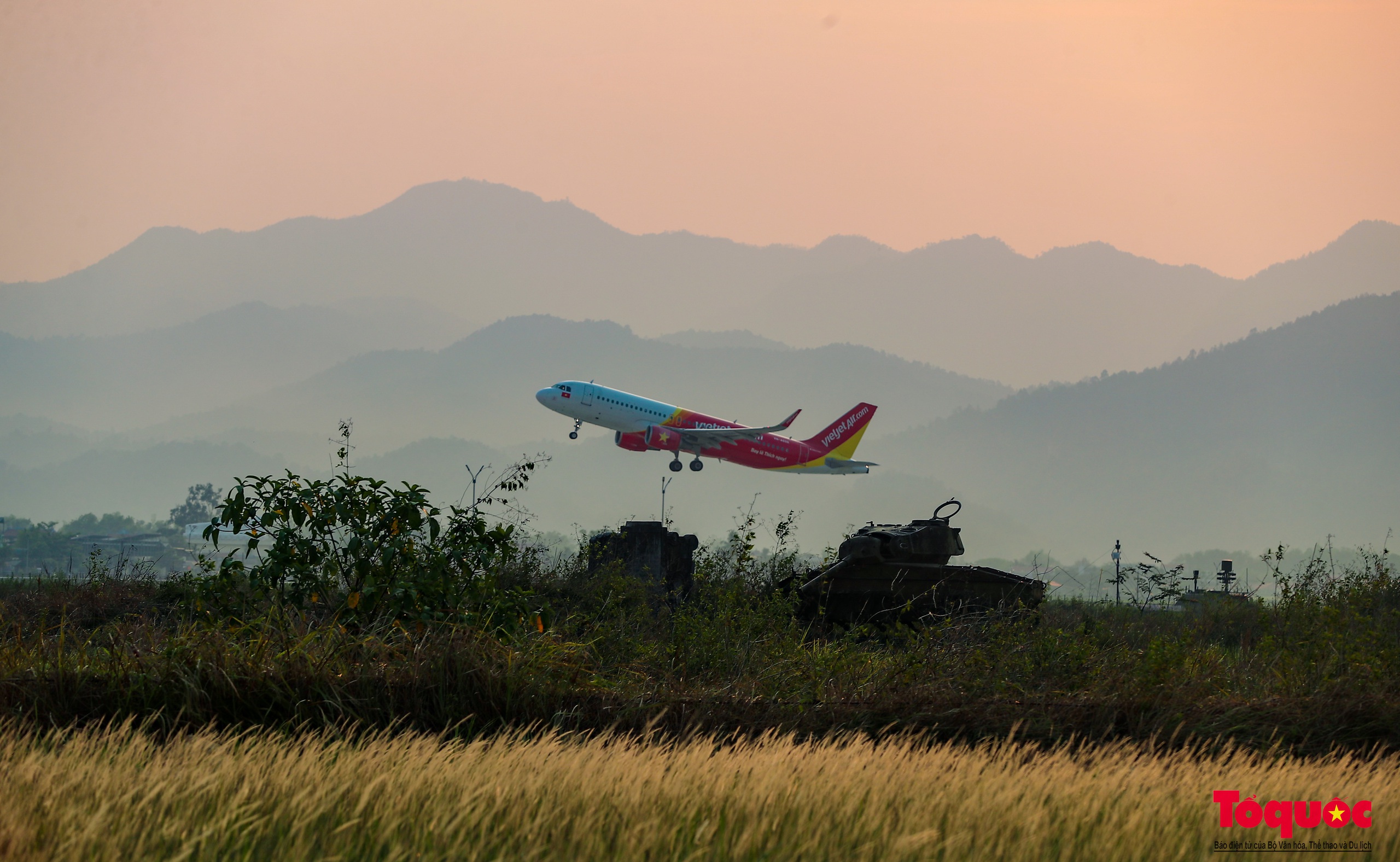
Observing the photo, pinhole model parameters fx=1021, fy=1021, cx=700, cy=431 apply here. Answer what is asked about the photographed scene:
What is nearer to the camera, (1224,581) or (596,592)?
(596,592)

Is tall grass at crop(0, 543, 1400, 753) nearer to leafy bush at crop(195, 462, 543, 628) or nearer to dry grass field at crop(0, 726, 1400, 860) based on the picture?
leafy bush at crop(195, 462, 543, 628)

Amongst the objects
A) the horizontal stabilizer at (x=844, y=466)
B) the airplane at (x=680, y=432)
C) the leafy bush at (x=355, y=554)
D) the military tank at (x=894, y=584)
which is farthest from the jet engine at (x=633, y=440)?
the leafy bush at (x=355, y=554)

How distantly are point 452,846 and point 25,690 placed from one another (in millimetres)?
4037

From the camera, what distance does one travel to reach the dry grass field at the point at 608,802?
3479mm

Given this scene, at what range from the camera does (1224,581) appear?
21.0 meters

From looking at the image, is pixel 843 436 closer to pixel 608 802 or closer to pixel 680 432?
pixel 680 432

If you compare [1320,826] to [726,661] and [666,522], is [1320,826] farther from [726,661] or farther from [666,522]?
[666,522]

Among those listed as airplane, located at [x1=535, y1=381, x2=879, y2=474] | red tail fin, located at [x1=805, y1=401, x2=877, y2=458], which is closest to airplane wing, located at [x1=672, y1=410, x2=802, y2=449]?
airplane, located at [x1=535, y1=381, x2=879, y2=474]

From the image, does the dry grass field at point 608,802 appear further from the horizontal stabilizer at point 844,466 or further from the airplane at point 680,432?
the horizontal stabilizer at point 844,466

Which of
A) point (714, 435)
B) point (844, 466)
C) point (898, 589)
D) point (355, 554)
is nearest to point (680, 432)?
point (714, 435)

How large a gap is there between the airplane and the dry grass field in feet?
127

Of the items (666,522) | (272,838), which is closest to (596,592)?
(666,522)

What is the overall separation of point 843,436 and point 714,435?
477 inches

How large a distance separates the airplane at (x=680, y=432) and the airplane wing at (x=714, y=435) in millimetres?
41
